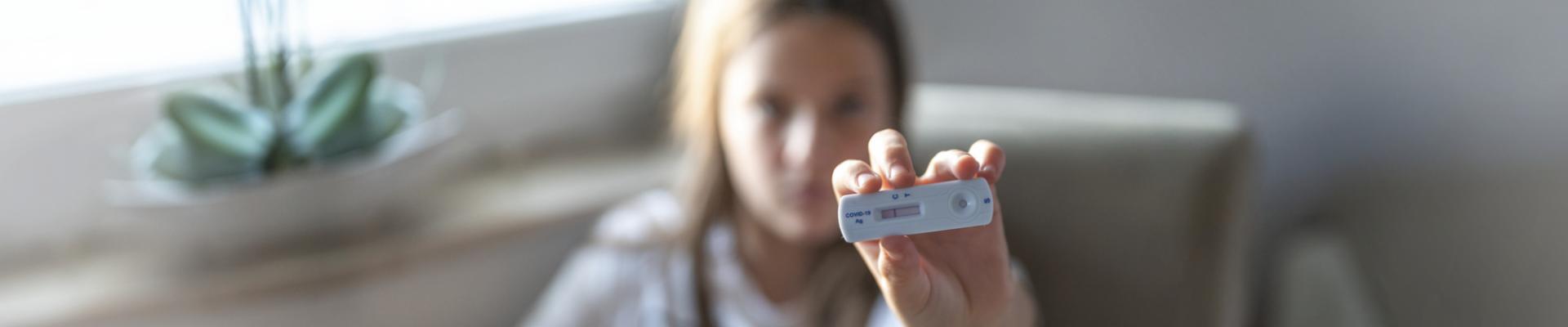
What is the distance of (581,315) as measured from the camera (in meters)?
0.67

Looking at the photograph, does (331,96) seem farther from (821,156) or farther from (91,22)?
(821,156)

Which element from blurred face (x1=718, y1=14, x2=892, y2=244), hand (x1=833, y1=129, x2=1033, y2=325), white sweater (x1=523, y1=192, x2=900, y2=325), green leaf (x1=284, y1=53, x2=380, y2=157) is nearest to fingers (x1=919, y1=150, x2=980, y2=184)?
hand (x1=833, y1=129, x2=1033, y2=325)

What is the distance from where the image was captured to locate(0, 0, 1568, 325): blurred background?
0.61 meters

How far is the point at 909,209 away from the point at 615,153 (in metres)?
0.60

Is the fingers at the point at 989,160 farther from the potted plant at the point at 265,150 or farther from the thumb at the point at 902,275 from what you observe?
the potted plant at the point at 265,150

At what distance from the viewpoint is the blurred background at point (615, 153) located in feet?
2.01

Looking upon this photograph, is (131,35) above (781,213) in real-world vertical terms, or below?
above

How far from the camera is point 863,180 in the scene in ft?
1.11

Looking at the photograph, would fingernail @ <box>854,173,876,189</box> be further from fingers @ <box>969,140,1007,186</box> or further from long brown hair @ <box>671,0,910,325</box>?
long brown hair @ <box>671,0,910,325</box>

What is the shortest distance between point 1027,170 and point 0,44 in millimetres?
511

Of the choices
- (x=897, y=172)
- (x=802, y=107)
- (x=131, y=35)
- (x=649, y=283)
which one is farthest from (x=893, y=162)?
(x=131, y=35)

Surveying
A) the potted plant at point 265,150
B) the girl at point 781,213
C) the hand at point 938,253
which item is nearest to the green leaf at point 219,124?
the potted plant at point 265,150

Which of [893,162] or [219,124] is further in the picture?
[219,124]

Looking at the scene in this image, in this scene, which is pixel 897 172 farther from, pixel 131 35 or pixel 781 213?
pixel 131 35
